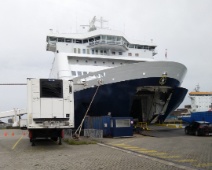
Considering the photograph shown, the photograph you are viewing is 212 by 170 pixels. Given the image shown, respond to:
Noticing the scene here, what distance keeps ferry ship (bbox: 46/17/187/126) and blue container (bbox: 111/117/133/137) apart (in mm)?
1891

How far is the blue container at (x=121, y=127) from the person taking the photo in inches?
698

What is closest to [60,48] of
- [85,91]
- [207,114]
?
[85,91]

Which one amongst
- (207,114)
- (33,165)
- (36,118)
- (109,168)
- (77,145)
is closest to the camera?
(109,168)

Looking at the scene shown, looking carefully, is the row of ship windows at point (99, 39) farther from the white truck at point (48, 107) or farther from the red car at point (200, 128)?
the white truck at point (48, 107)

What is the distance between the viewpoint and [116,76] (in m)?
19.5

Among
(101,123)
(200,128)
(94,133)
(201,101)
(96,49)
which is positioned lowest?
(94,133)

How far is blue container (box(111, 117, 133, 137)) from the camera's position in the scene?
17.7 meters

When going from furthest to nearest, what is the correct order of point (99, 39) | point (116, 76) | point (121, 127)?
1. point (99, 39)
2. point (116, 76)
3. point (121, 127)

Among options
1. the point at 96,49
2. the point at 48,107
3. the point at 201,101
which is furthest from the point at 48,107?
the point at 201,101

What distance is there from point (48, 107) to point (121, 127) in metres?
6.59

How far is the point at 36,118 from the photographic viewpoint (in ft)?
40.5

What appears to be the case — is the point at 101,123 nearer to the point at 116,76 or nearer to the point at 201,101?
the point at 116,76

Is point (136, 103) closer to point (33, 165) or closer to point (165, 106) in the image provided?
point (165, 106)

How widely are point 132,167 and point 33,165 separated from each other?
9.84ft
